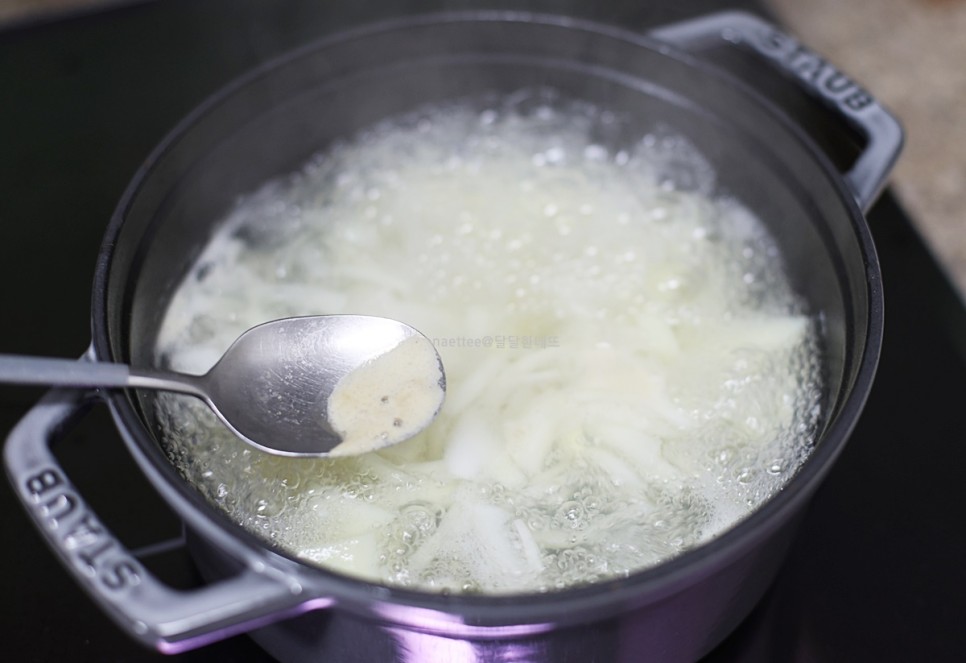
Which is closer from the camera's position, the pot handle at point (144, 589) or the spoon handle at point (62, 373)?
the pot handle at point (144, 589)

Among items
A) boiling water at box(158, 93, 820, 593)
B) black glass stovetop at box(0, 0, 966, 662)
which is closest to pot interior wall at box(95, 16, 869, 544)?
boiling water at box(158, 93, 820, 593)

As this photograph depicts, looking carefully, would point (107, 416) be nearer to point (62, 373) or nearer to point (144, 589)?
point (62, 373)

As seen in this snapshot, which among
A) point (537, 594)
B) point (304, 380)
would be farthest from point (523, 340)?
point (537, 594)

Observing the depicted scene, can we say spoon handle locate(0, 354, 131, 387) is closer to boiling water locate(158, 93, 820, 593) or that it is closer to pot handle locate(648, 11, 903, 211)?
boiling water locate(158, 93, 820, 593)

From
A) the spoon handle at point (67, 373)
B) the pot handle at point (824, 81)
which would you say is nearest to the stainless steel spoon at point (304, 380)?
the spoon handle at point (67, 373)

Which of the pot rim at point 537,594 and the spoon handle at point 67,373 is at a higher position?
the spoon handle at point 67,373

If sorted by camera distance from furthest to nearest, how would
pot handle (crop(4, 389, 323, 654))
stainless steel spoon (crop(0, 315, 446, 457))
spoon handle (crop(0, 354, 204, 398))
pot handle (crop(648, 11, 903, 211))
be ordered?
pot handle (crop(648, 11, 903, 211)) < stainless steel spoon (crop(0, 315, 446, 457)) < spoon handle (crop(0, 354, 204, 398)) < pot handle (crop(4, 389, 323, 654))

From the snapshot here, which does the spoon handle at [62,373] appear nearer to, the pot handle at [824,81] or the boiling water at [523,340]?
the boiling water at [523,340]
